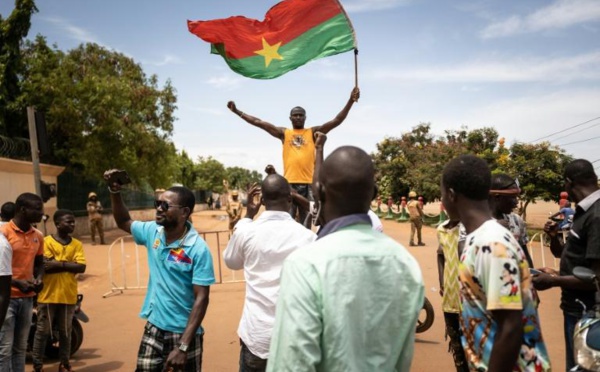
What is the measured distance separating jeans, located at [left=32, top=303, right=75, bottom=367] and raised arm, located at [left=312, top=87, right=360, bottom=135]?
3.67 metres

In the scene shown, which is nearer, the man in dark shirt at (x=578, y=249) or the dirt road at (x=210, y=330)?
the man in dark shirt at (x=578, y=249)

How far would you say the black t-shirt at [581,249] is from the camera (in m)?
3.18

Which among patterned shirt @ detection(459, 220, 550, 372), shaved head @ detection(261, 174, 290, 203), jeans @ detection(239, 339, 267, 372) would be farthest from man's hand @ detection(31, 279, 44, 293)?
patterned shirt @ detection(459, 220, 550, 372)

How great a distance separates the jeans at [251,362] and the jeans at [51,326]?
3160 mm

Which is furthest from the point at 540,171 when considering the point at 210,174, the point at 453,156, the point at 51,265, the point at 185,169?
the point at 210,174

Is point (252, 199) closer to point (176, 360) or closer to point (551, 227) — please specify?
point (176, 360)

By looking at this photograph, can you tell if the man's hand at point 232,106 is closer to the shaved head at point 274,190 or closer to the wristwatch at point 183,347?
the shaved head at point 274,190

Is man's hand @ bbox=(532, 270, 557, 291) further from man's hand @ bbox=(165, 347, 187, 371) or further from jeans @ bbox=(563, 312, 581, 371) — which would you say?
man's hand @ bbox=(165, 347, 187, 371)

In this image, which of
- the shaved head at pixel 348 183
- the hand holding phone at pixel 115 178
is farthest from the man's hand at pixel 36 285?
the shaved head at pixel 348 183

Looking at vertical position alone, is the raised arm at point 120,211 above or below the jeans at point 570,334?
above

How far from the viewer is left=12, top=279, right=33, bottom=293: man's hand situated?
14.8 ft

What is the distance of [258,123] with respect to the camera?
605cm

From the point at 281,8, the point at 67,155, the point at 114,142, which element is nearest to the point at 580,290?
the point at 281,8

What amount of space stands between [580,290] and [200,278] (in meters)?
2.85
